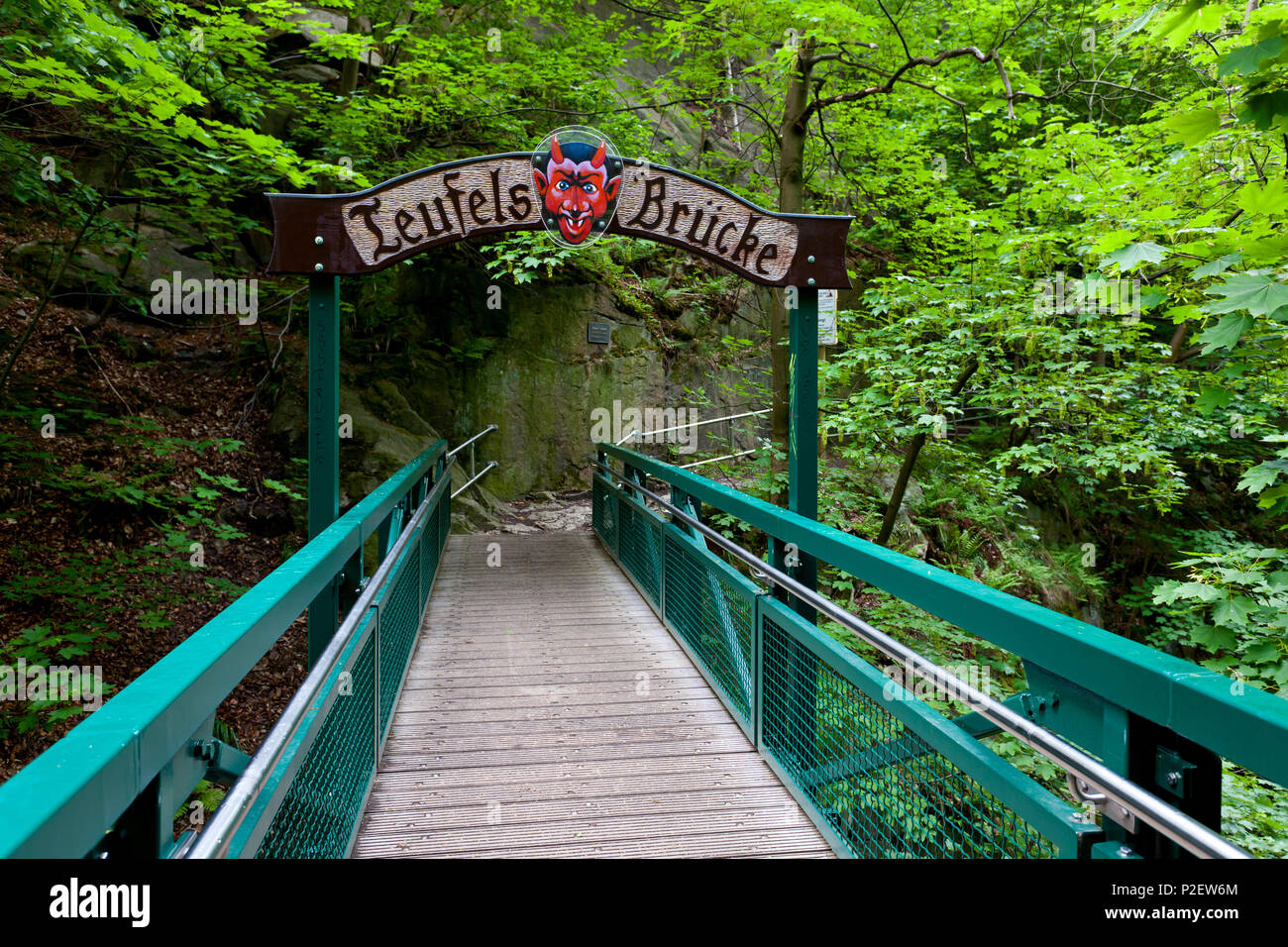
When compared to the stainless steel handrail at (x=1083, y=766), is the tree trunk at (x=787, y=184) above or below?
above

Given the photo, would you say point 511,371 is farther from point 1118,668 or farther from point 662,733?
point 1118,668

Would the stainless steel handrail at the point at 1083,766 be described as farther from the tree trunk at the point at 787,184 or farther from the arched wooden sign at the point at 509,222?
the tree trunk at the point at 787,184

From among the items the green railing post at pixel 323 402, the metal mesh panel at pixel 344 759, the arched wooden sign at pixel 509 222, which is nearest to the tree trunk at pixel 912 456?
the arched wooden sign at pixel 509 222

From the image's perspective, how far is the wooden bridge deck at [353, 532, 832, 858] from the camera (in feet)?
9.45

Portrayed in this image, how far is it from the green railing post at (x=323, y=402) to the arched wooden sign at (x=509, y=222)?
6.9 inches

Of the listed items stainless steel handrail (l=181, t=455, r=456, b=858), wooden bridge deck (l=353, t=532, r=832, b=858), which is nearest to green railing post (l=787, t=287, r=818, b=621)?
wooden bridge deck (l=353, t=532, r=832, b=858)

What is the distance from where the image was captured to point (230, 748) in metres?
1.70

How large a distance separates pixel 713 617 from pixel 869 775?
190cm

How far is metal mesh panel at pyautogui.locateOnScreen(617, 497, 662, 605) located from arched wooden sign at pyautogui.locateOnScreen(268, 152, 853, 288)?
6.95 feet

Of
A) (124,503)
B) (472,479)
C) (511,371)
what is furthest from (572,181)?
(511,371)

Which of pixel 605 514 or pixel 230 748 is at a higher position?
pixel 230 748

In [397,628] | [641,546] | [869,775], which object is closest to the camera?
[869,775]

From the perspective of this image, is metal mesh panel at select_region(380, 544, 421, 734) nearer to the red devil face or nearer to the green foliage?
the red devil face

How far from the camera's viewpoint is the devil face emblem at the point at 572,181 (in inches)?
184
